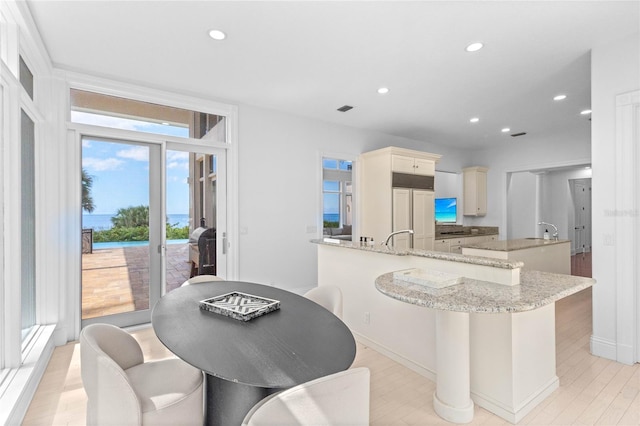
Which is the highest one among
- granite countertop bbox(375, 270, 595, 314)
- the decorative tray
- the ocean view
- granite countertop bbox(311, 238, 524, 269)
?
the ocean view

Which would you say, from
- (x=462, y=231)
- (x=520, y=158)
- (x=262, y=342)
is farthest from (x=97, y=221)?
(x=520, y=158)

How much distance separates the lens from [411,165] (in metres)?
5.30

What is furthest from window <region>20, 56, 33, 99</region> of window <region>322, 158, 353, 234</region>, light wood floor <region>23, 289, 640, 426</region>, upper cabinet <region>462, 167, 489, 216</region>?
upper cabinet <region>462, 167, 489, 216</region>

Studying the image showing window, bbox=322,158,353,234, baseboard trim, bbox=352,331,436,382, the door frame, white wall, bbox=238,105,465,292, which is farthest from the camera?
window, bbox=322,158,353,234

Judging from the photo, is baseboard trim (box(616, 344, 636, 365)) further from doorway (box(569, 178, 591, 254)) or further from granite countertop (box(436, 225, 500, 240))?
doorway (box(569, 178, 591, 254))

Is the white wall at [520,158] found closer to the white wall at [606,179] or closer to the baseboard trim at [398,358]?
the white wall at [606,179]

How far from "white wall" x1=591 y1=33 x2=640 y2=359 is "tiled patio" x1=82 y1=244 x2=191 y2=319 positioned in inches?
169

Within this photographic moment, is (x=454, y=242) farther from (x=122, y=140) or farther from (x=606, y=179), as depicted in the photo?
(x=122, y=140)

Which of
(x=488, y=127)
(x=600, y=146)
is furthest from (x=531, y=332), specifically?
(x=488, y=127)

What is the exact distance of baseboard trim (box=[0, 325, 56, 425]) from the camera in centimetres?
187

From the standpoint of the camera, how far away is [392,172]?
5.04 m

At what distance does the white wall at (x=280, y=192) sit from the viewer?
4281 millimetres

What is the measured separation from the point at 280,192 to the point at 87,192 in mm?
2247

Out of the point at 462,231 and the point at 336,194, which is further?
the point at 462,231
